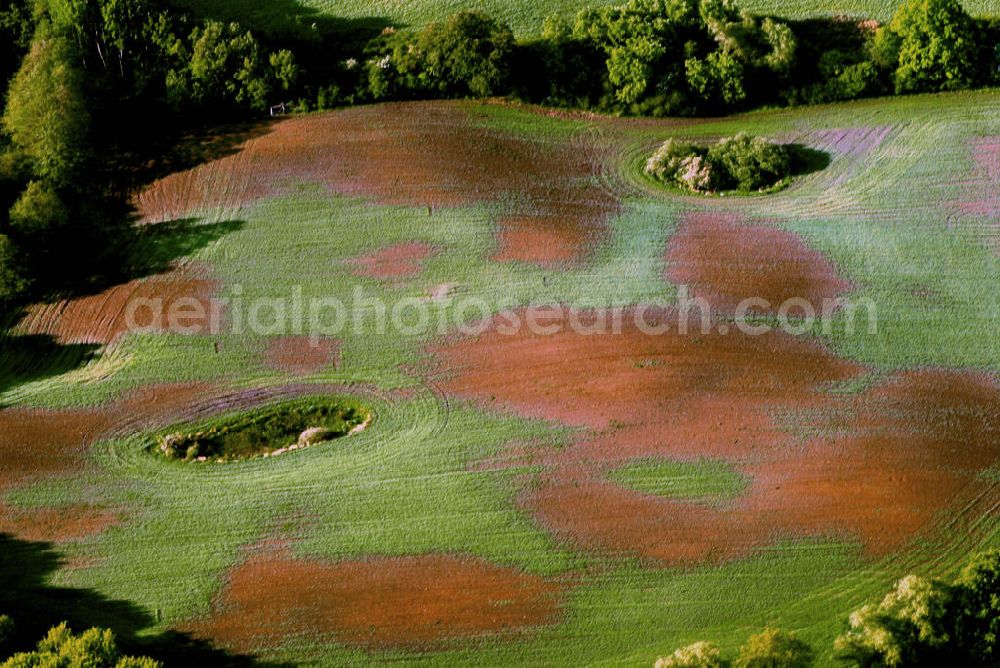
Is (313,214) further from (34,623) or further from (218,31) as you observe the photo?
(34,623)

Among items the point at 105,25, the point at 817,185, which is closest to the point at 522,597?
the point at 817,185

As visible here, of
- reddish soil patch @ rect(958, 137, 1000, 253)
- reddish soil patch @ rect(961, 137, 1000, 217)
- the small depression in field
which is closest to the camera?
the small depression in field

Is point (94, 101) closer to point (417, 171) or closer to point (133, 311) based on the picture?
point (133, 311)

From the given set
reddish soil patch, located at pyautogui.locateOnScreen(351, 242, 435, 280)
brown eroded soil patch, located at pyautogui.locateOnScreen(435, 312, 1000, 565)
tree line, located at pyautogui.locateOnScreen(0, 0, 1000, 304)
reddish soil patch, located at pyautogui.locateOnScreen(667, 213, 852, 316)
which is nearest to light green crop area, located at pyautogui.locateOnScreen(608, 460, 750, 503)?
brown eroded soil patch, located at pyautogui.locateOnScreen(435, 312, 1000, 565)

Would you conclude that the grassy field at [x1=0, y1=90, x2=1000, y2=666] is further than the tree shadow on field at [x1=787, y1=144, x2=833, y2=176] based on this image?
No

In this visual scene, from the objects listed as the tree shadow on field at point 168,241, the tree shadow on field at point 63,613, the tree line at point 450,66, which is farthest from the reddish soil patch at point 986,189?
the tree shadow on field at point 63,613

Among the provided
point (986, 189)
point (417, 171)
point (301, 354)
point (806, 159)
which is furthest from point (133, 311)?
point (986, 189)

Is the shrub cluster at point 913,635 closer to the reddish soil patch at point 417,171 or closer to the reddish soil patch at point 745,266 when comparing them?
the reddish soil patch at point 745,266

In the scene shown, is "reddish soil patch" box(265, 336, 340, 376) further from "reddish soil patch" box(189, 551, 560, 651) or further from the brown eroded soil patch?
"reddish soil patch" box(189, 551, 560, 651)
